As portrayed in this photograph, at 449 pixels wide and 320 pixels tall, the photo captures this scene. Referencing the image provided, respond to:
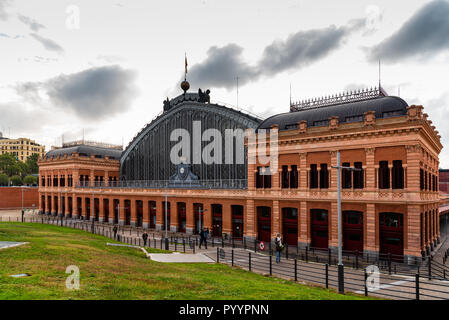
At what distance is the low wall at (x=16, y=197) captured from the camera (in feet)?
318

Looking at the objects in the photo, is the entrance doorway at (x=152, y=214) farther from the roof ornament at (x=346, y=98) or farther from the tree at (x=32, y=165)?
the tree at (x=32, y=165)

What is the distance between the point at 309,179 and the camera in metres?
36.8

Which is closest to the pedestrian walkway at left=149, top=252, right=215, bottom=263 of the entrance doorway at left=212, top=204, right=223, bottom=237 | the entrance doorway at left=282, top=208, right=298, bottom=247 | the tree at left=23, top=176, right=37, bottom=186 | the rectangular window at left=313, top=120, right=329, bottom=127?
the entrance doorway at left=282, top=208, right=298, bottom=247

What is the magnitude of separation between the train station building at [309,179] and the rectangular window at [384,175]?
10cm

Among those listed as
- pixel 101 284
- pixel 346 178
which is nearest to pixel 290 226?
pixel 346 178

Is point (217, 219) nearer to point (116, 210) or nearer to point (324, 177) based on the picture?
point (324, 177)

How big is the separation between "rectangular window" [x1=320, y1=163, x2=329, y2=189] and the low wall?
95.8m

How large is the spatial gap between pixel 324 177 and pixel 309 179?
5.75ft

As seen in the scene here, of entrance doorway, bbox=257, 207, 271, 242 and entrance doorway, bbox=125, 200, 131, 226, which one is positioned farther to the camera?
entrance doorway, bbox=125, 200, 131, 226

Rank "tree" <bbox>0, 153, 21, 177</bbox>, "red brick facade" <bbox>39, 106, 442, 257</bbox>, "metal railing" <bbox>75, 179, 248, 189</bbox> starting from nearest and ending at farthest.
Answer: "red brick facade" <bbox>39, 106, 442, 257</bbox> < "metal railing" <bbox>75, 179, 248, 189</bbox> < "tree" <bbox>0, 153, 21, 177</bbox>

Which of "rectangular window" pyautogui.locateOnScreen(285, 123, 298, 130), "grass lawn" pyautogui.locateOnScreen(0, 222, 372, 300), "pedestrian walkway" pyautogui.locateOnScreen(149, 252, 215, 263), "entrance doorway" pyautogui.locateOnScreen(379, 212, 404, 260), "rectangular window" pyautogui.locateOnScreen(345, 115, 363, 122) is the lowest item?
"pedestrian walkway" pyautogui.locateOnScreen(149, 252, 215, 263)

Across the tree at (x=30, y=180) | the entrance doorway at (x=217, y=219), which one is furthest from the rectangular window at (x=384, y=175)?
the tree at (x=30, y=180)

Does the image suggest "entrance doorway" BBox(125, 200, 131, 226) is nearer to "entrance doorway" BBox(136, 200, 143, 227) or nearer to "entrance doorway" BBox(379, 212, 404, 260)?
"entrance doorway" BBox(136, 200, 143, 227)

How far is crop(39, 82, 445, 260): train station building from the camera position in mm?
31078
